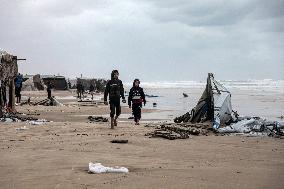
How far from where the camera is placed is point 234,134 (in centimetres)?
1183

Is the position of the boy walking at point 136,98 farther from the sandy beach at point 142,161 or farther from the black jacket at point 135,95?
the sandy beach at point 142,161

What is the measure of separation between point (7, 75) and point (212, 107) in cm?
960

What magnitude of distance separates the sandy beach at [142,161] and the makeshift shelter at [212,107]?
9.18 feet

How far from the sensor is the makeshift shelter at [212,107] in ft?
45.6

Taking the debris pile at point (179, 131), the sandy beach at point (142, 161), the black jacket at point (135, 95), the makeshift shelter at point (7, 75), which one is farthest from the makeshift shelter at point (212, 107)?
the makeshift shelter at point (7, 75)

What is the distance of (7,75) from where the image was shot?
18016 mm

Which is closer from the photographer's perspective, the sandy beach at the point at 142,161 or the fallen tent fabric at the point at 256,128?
the sandy beach at the point at 142,161

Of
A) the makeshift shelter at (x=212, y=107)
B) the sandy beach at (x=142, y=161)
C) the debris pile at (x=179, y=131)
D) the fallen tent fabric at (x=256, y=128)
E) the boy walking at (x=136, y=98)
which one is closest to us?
the sandy beach at (x=142, y=161)

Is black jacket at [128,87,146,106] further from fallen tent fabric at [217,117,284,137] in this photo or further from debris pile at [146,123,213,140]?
fallen tent fabric at [217,117,284,137]

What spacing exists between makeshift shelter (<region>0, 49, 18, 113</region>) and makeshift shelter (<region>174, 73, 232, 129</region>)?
7.99 m

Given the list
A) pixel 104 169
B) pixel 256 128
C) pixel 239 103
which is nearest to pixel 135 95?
pixel 256 128

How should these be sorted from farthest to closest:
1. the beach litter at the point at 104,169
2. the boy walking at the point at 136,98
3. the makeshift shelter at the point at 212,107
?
the boy walking at the point at 136,98, the makeshift shelter at the point at 212,107, the beach litter at the point at 104,169

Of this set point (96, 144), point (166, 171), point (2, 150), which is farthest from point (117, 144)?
point (166, 171)

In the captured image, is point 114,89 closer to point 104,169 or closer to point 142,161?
point 142,161
